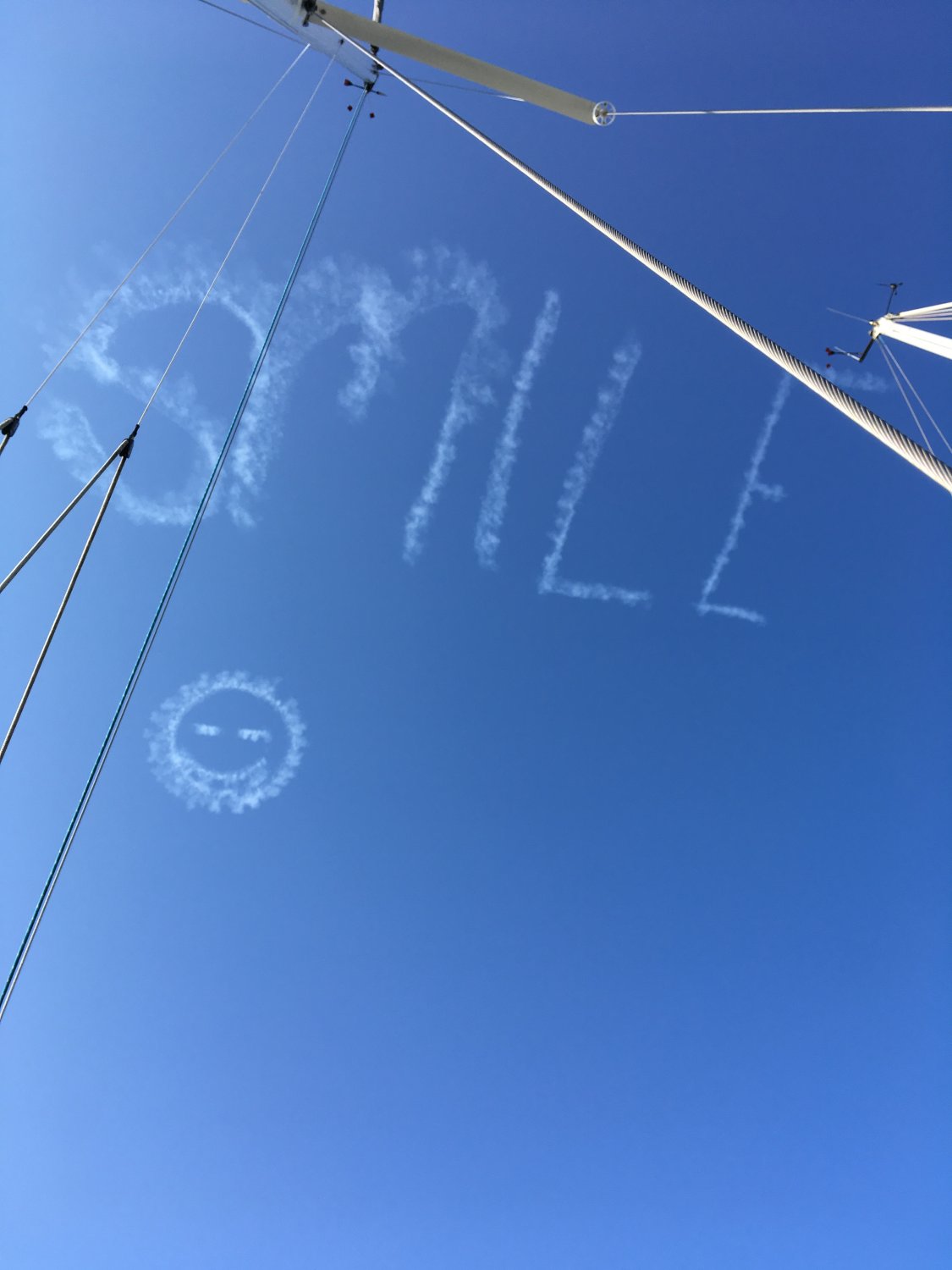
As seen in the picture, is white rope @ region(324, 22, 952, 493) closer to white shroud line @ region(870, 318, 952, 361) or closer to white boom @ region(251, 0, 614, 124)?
white boom @ region(251, 0, 614, 124)

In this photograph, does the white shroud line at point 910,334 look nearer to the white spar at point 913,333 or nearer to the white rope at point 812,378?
the white spar at point 913,333

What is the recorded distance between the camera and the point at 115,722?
7.21 meters

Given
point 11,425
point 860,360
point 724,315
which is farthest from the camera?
point 860,360

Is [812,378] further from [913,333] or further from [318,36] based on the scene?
[318,36]

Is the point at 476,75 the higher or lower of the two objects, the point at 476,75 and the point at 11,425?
the higher

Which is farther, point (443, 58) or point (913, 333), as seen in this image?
point (913, 333)

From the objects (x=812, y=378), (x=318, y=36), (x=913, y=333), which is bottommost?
(x=812, y=378)

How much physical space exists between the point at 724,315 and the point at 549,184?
246 centimetres

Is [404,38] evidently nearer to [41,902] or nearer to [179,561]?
[179,561]

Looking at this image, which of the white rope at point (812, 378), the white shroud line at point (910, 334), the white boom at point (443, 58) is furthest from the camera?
the white shroud line at point (910, 334)

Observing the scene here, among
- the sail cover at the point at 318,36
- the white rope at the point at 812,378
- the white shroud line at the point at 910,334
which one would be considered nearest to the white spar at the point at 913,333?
the white shroud line at the point at 910,334

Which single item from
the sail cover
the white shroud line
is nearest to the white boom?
the sail cover

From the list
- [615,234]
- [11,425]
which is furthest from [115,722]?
[615,234]

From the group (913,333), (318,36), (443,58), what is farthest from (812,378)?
(318,36)
